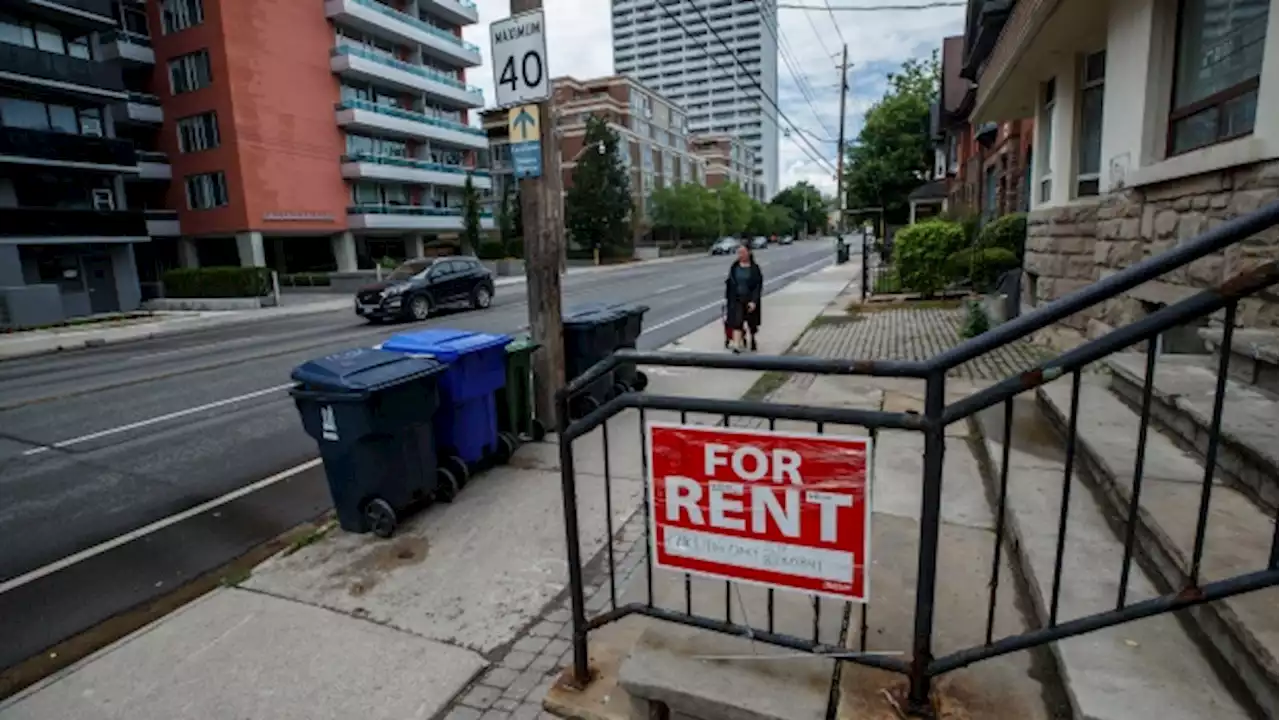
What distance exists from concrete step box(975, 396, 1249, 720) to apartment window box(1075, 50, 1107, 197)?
6045mm

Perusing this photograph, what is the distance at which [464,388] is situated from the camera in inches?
Result: 204

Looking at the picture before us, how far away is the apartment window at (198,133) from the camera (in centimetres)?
3356

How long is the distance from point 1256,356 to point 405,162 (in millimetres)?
44639

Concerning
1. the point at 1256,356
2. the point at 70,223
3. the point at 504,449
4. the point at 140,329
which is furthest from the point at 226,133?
the point at 1256,356

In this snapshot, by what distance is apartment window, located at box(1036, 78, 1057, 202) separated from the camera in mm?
9953

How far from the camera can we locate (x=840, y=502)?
Answer: 2154 millimetres

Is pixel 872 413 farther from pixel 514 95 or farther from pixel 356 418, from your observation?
pixel 514 95

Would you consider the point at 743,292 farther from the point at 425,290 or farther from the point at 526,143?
the point at 425,290

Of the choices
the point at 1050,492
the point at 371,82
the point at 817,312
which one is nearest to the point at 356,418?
the point at 1050,492

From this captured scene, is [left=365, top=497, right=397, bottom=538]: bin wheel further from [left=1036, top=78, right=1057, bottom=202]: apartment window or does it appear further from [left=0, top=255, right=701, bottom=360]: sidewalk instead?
[left=0, top=255, right=701, bottom=360]: sidewalk

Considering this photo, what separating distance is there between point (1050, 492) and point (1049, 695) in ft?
5.56

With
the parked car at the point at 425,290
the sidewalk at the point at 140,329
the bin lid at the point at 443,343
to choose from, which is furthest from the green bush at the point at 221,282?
the bin lid at the point at 443,343

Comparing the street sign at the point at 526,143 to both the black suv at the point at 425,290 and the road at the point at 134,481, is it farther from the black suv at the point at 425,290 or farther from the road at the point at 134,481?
the black suv at the point at 425,290

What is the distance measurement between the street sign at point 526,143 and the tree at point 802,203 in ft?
376
